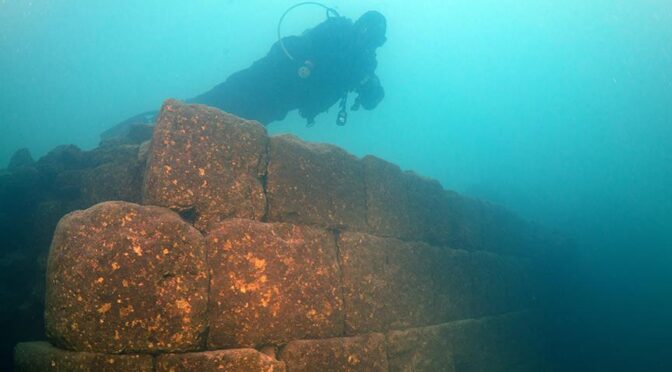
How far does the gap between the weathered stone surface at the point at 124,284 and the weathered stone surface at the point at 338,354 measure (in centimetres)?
108

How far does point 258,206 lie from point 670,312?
22458 mm

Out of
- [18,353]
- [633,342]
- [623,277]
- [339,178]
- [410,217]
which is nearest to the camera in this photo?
[18,353]

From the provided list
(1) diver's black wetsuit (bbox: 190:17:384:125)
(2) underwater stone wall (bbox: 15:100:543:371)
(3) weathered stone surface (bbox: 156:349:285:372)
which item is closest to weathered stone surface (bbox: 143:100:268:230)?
(2) underwater stone wall (bbox: 15:100:543:371)

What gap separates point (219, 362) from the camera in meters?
3.11

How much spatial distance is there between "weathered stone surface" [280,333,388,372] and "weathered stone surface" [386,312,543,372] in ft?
1.19

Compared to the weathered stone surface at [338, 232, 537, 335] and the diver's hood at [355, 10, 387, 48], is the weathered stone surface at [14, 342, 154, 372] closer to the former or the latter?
the weathered stone surface at [338, 232, 537, 335]

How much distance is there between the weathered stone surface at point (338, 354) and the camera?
384 centimetres

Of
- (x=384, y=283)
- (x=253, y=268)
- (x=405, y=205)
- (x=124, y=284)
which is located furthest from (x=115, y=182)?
(x=405, y=205)

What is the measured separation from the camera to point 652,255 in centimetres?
2214

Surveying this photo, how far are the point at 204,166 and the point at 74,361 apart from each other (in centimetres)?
196

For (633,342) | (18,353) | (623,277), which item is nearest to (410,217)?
(18,353)

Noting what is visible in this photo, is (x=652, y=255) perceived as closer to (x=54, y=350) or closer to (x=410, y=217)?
(x=410, y=217)

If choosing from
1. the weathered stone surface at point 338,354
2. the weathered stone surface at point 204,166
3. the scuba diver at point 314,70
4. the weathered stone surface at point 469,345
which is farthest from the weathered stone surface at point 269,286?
the scuba diver at point 314,70

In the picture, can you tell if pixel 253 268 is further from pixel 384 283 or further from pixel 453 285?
pixel 453 285
